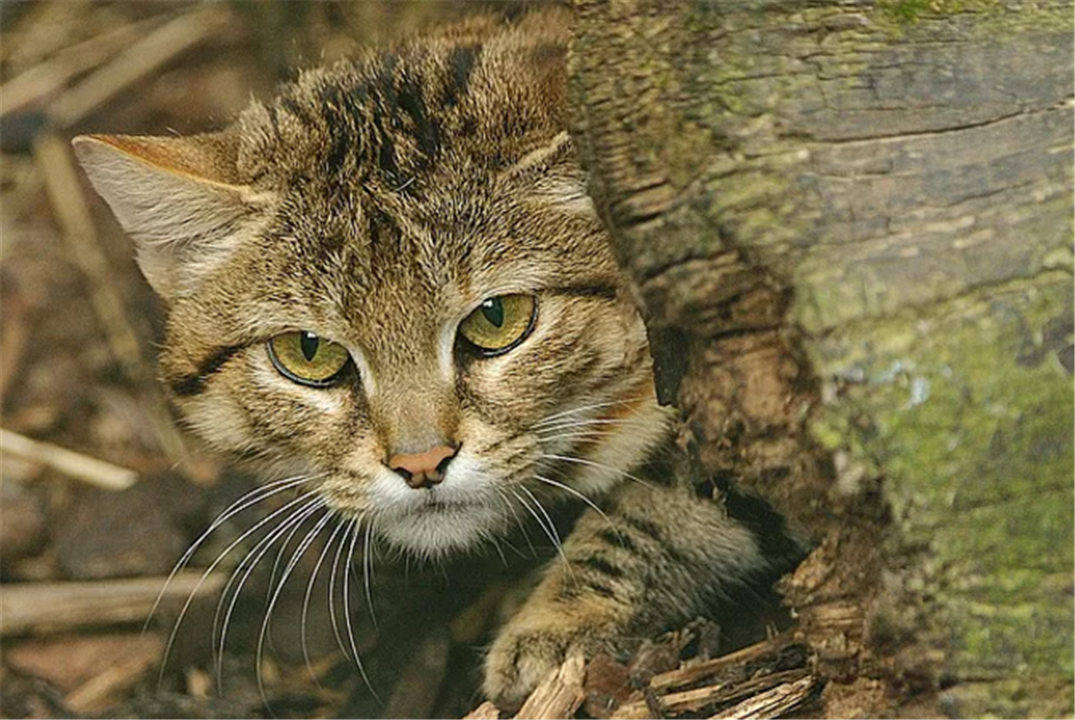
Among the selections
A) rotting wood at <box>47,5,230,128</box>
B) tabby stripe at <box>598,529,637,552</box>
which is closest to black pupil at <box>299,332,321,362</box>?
tabby stripe at <box>598,529,637,552</box>

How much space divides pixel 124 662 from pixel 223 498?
51cm

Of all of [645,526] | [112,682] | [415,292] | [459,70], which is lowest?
[112,682]

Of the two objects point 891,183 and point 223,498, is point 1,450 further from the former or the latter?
point 891,183

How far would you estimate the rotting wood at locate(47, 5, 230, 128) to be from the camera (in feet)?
16.1

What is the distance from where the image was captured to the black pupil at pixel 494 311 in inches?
103

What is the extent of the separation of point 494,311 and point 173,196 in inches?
28.5

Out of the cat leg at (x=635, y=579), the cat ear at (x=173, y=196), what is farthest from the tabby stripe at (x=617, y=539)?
the cat ear at (x=173, y=196)

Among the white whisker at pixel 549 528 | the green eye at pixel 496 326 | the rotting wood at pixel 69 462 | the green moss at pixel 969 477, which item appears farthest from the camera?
the rotting wood at pixel 69 462

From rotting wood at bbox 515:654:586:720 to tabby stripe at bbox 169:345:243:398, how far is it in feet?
3.11

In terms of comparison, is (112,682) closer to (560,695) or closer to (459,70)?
(560,695)

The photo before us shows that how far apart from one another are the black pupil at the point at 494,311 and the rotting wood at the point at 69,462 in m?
1.82

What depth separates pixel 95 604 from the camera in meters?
3.62

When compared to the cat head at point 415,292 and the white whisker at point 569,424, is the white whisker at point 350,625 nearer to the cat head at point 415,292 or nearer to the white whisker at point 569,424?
the cat head at point 415,292

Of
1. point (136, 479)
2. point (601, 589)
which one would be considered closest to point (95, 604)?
point (136, 479)
